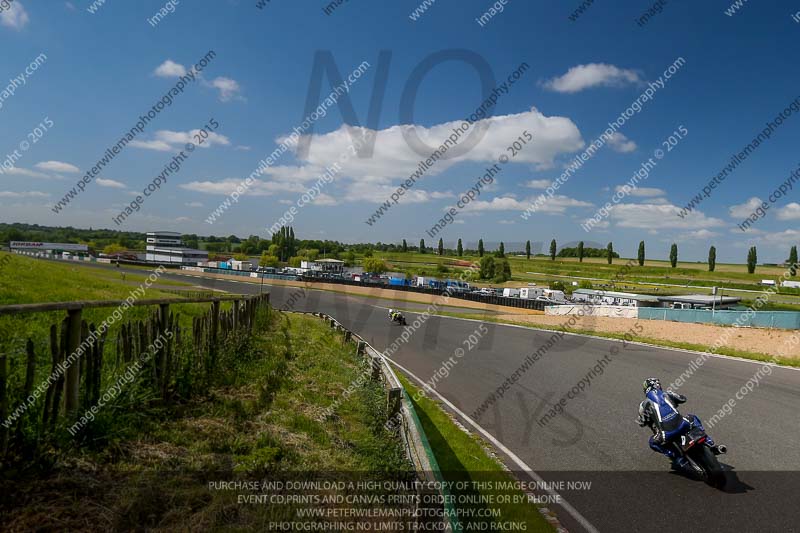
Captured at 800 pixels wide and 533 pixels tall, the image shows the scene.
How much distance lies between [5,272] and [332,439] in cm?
1140

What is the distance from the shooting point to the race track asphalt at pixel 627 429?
5.65 metres

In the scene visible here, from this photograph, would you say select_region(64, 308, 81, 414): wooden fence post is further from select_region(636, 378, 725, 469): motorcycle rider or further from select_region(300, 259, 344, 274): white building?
select_region(300, 259, 344, 274): white building

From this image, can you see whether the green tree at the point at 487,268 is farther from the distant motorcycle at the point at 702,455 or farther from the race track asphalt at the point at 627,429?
the distant motorcycle at the point at 702,455

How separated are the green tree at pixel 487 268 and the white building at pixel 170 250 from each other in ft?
251

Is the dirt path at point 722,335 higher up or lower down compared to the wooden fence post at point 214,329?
lower down

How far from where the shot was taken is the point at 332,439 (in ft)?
21.6

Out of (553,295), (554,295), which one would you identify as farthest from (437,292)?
(553,295)

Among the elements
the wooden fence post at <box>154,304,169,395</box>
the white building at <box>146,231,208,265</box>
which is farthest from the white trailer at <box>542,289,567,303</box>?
the white building at <box>146,231,208,265</box>

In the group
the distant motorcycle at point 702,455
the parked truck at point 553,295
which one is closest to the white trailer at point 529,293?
the parked truck at point 553,295

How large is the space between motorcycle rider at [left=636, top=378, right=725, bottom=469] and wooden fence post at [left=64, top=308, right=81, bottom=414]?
25.8 feet

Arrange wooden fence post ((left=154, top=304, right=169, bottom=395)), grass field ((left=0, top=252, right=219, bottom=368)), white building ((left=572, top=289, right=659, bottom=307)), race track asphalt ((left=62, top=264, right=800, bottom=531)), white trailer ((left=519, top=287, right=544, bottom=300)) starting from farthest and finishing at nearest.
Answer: white trailer ((left=519, top=287, right=544, bottom=300)) → white building ((left=572, top=289, right=659, bottom=307)) → grass field ((left=0, top=252, right=219, bottom=368)) → wooden fence post ((left=154, top=304, right=169, bottom=395)) → race track asphalt ((left=62, top=264, right=800, bottom=531))

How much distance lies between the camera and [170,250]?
124000mm

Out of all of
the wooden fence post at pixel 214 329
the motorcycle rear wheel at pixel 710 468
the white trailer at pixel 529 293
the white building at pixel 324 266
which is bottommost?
the white trailer at pixel 529 293

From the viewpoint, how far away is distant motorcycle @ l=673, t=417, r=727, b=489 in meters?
6.31
